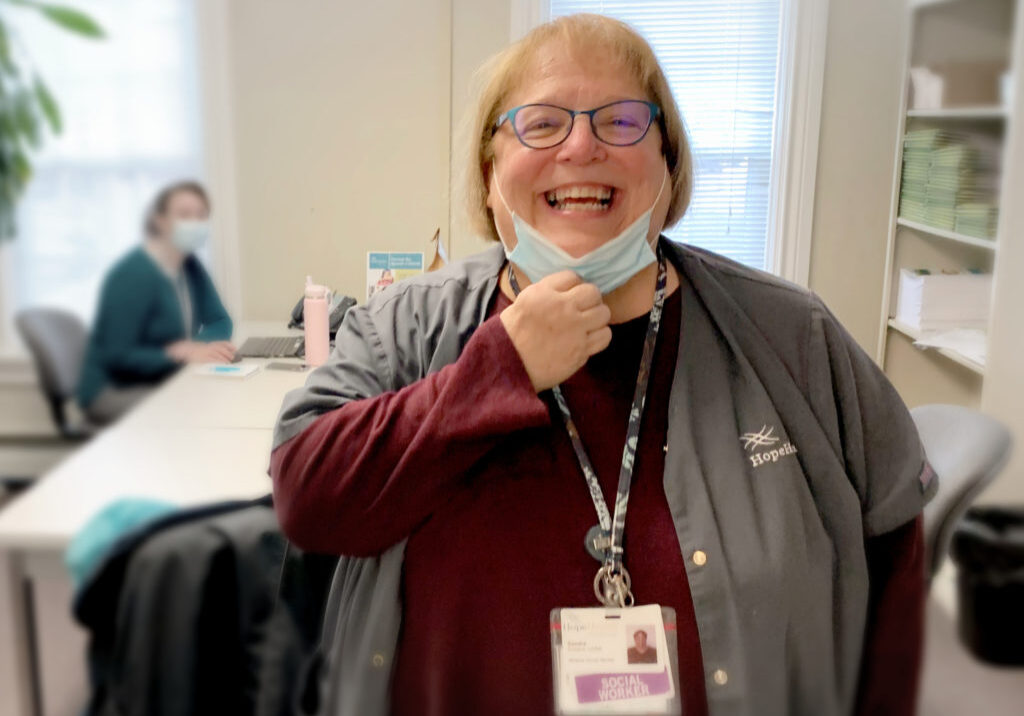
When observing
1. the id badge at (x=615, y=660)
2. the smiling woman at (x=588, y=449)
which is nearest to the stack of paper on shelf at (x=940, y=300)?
the smiling woman at (x=588, y=449)

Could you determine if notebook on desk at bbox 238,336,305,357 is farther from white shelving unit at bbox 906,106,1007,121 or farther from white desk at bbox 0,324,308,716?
white shelving unit at bbox 906,106,1007,121

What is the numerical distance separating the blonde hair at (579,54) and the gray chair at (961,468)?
1.15ft

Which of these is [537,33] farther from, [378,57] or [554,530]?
[554,530]

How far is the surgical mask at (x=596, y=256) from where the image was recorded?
60 centimetres

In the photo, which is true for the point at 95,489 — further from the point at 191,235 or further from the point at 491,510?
the point at 491,510

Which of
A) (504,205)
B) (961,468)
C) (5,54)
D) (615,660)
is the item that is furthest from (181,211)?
(961,468)

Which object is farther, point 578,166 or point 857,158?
point 857,158

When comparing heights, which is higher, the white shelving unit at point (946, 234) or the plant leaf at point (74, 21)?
the plant leaf at point (74, 21)

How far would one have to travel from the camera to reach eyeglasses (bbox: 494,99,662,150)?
1.94 ft

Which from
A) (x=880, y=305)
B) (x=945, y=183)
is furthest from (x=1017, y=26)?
(x=880, y=305)

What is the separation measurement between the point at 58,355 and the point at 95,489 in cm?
9

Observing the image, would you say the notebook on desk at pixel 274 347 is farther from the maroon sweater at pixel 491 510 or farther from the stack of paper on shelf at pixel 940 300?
the stack of paper on shelf at pixel 940 300

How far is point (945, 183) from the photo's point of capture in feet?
2.31

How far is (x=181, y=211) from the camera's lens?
0.50 m
